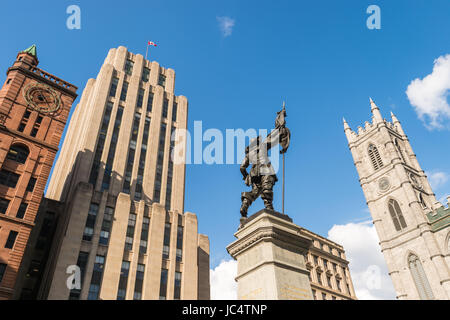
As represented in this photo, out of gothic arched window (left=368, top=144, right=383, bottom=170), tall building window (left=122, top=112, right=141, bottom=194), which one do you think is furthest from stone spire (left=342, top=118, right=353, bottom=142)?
tall building window (left=122, top=112, right=141, bottom=194)

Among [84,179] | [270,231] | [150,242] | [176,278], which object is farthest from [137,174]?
[270,231]

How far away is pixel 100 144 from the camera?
2384 inches

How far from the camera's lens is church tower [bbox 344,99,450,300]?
6519cm

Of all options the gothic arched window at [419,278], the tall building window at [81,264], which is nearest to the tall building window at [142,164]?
the tall building window at [81,264]

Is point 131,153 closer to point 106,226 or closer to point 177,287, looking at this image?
point 106,226

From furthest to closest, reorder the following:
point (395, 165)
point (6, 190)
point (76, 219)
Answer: point (395, 165) → point (76, 219) → point (6, 190)

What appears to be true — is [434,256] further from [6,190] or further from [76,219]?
[6,190]

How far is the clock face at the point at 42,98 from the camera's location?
167 feet

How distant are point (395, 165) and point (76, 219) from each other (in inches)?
2861

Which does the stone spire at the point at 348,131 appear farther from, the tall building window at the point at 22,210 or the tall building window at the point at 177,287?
the tall building window at the point at 22,210

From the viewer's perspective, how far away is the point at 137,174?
2436 inches

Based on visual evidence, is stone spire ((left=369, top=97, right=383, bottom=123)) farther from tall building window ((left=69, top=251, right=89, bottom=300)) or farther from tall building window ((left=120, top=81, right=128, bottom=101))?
tall building window ((left=69, top=251, right=89, bottom=300))
